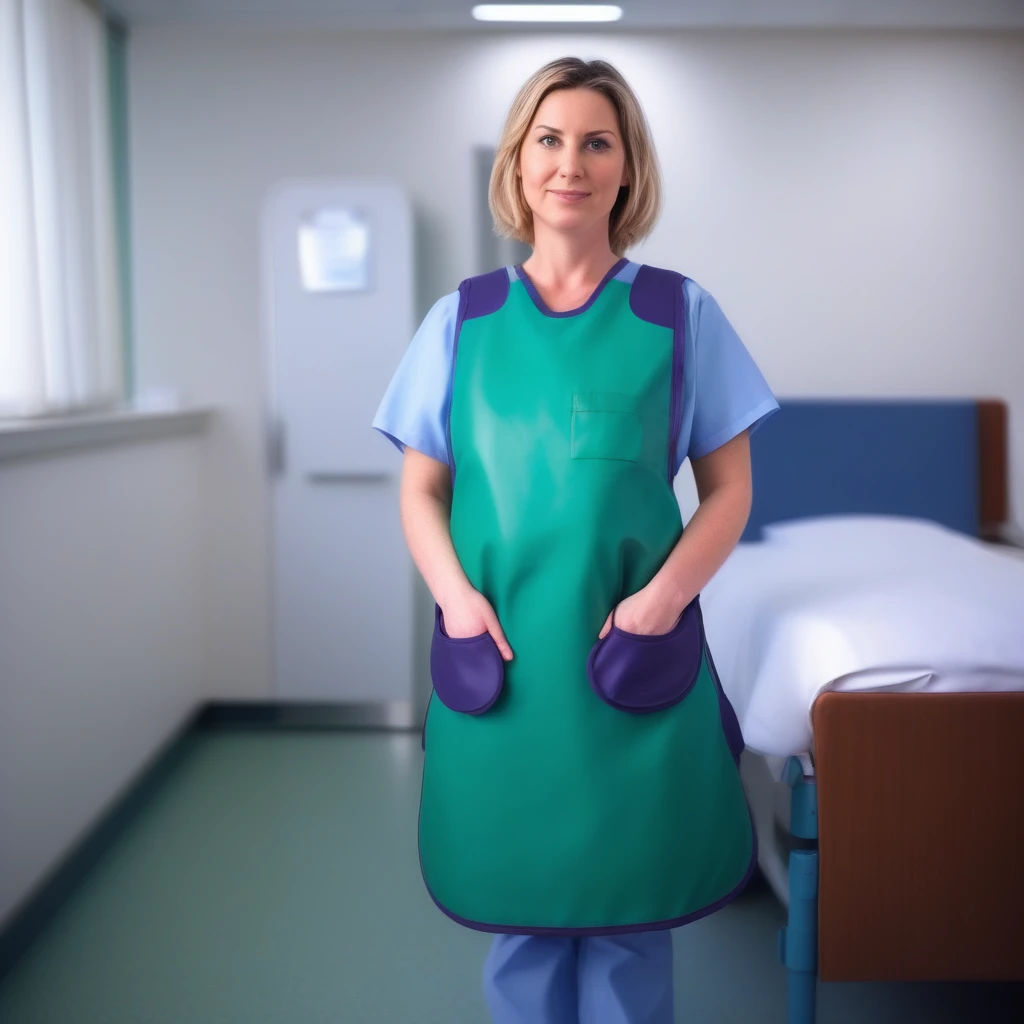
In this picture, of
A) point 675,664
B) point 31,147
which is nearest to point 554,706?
point 675,664

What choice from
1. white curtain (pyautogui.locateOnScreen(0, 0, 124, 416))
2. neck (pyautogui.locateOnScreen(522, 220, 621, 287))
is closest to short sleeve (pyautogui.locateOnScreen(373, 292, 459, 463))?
neck (pyautogui.locateOnScreen(522, 220, 621, 287))

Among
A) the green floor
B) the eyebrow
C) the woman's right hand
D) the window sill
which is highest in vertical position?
the eyebrow

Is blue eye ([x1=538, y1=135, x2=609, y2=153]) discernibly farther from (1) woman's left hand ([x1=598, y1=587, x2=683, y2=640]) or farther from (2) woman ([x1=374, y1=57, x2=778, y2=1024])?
(1) woman's left hand ([x1=598, y1=587, x2=683, y2=640])

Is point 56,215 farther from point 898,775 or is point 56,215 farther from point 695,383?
point 898,775

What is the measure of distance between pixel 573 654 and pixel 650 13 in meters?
2.64

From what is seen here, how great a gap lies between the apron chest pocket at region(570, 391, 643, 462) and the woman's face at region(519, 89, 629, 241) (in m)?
0.23

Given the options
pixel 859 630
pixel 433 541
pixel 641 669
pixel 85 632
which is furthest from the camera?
pixel 85 632

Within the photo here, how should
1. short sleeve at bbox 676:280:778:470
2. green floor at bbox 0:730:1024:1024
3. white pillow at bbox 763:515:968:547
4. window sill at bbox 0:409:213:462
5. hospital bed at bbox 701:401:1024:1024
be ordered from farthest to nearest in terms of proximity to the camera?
white pillow at bbox 763:515:968:547 → window sill at bbox 0:409:213:462 → green floor at bbox 0:730:1024:1024 → hospital bed at bbox 701:401:1024:1024 → short sleeve at bbox 676:280:778:470

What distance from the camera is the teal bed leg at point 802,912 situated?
64.3 inches

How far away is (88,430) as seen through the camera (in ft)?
8.46

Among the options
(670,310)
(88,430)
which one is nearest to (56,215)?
(88,430)

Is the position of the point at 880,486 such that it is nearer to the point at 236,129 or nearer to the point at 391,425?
the point at 391,425

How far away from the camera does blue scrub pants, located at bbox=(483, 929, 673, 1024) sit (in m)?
1.32

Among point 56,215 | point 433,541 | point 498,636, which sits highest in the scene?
point 56,215
